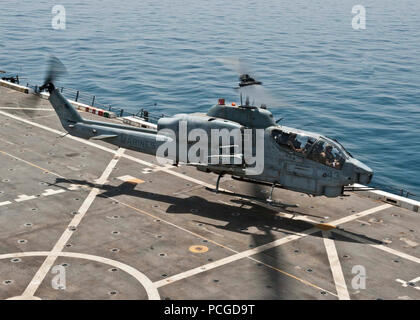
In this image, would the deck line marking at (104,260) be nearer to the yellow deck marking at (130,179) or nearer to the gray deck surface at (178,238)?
the gray deck surface at (178,238)

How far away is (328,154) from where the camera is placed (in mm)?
27562

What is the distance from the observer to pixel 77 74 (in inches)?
3440

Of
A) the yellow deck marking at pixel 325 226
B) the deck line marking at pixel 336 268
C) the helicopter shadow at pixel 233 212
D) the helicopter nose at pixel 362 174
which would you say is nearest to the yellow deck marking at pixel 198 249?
the helicopter shadow at pixel 233 212

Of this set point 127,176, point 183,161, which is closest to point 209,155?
point 183,161

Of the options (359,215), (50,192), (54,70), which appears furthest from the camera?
(54,70)

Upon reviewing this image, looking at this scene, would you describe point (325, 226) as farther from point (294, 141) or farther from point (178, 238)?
point (178, 238)

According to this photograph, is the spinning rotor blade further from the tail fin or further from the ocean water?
Result: the ocean water

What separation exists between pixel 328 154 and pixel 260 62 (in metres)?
68.1

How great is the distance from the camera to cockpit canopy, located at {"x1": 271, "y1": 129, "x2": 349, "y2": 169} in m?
27.5

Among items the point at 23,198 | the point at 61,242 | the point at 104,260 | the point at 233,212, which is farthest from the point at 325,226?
the point at 23,198

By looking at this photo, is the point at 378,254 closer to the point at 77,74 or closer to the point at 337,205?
the point at 337,205

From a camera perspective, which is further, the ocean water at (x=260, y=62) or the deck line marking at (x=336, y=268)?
the ocean water at (x=260, y=62)

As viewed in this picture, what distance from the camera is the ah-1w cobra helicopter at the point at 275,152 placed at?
27500mm
